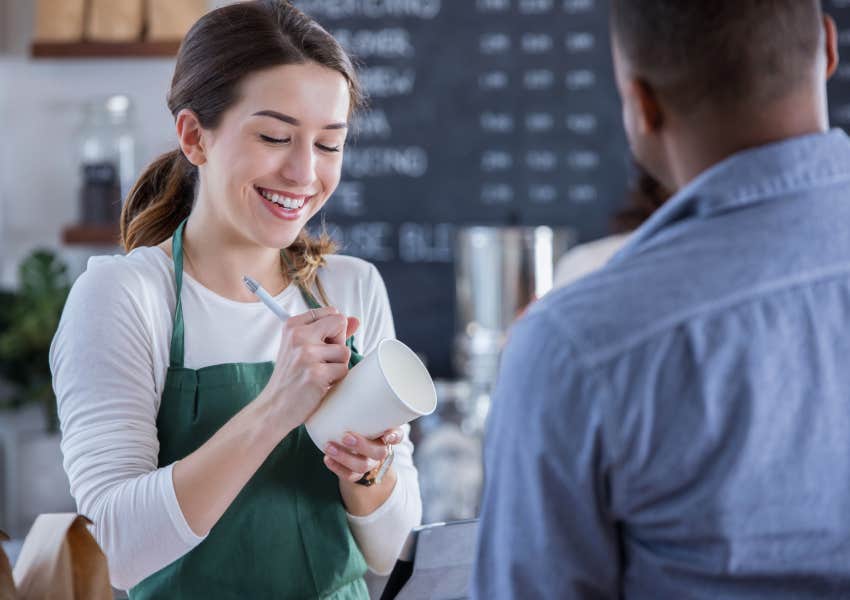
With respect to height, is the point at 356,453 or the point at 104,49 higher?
the point at 104,49

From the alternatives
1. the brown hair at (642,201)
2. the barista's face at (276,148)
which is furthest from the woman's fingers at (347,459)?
the brown hair at (642,201)

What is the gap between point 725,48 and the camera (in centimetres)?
67

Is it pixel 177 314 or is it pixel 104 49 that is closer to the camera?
pixel 177 314

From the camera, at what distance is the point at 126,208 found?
4.46 ft

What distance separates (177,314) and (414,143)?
2.22 metres

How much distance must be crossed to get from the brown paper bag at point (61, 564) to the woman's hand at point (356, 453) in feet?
0.92

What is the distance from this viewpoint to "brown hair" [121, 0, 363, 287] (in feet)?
3.85

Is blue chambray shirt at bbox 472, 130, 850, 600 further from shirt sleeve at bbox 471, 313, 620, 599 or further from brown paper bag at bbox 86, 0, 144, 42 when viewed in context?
brown paper bag at bbox 86, 0, 144, 42

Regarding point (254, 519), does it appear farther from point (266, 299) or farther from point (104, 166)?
point (104, 166)

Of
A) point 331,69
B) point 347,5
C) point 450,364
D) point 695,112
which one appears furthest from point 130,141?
point 695,112

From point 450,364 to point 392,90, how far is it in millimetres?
828

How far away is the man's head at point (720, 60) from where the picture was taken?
0.67 metres

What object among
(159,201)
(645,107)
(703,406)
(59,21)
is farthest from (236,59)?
(59,21)

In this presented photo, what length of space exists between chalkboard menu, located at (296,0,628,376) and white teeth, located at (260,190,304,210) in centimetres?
208
